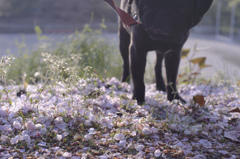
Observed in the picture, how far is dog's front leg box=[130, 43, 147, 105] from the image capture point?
247 cm

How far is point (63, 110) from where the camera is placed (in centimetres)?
211

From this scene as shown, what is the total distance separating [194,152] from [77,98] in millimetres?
1061

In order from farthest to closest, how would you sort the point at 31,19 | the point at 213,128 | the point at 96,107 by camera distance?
the point at 31,19
the point at 96,107
the point at 213,128

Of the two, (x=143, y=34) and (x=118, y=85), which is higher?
(x=143, y=34)

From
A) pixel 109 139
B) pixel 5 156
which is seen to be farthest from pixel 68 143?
pixel 5 156

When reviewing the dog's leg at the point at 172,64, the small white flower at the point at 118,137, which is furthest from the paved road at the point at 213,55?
the small white flower at the point at 118,137

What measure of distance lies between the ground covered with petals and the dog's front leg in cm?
11

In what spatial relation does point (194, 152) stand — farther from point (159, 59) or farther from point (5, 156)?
point (159, 59)

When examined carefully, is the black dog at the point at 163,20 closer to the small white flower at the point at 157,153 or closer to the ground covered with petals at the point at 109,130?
the ground covered with petals at the point at 109,130

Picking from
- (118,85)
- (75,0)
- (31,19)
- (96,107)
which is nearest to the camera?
(96,107)

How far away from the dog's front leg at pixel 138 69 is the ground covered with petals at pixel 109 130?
11 cm

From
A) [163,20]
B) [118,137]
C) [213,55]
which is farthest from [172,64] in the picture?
[213,55]

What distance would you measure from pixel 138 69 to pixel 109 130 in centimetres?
73

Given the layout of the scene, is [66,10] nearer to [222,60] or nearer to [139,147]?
[222,60]
